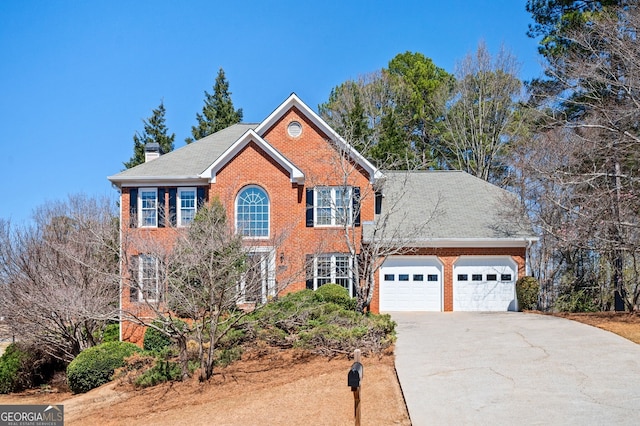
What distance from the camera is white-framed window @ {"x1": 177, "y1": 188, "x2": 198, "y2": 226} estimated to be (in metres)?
21.7

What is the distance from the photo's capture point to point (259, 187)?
21.7 m

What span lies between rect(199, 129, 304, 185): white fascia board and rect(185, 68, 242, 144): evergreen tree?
794 inches

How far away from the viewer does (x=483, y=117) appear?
36.1m

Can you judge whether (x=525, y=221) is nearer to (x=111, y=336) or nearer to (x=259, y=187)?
(x=259, y=187)

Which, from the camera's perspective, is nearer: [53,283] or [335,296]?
[53,283]

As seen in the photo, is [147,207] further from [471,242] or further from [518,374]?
[518,374]

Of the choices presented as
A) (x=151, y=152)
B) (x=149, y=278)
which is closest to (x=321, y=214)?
(x=151, y=152)

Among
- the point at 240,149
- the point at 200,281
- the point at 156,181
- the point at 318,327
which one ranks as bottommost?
the point at 318,327

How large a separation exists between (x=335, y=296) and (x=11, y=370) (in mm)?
10291

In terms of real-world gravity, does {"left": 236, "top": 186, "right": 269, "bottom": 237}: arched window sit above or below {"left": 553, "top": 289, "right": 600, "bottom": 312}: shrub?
above

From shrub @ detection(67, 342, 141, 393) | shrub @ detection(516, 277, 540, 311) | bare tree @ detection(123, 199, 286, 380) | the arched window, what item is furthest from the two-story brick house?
bare tree @ detection(123, 199, 286, 380)

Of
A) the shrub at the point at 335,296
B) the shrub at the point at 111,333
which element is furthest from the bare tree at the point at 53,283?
the shrub at the point at 335,296

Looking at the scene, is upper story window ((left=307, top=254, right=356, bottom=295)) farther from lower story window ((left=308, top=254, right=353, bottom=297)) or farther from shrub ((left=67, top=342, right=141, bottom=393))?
shrub ((left=67, top=342, right=141, bottom=393))

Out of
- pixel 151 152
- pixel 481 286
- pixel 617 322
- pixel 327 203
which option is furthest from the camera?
pixel 151 152
